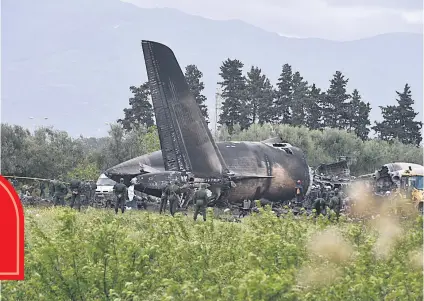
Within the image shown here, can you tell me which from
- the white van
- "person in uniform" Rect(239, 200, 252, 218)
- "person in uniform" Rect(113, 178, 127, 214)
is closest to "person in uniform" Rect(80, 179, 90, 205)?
the white van

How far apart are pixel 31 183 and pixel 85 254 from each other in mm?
59351

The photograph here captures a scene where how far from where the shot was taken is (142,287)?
1561 cm

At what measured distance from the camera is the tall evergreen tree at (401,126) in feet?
371

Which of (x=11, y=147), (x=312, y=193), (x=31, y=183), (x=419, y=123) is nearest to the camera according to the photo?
(x=312, y=193)

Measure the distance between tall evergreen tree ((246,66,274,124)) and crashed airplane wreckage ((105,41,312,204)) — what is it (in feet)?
238

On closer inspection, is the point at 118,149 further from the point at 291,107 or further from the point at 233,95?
the point at 291,107

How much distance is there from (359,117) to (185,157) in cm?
7630

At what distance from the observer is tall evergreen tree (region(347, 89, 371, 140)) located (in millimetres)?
118188

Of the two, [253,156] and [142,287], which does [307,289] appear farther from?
[253,156]

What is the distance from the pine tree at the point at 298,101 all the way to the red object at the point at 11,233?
4326 inches

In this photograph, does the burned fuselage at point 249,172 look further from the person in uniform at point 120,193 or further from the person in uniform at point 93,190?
the person in uniform at point 93,190

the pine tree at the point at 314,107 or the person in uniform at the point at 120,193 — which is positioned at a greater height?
the pine tree at the point at 314,107

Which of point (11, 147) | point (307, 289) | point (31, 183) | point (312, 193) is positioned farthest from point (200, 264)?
point (11, 147)

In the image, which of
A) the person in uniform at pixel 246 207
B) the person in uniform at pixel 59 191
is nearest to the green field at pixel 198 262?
the person in uniform at pixel 246 207
